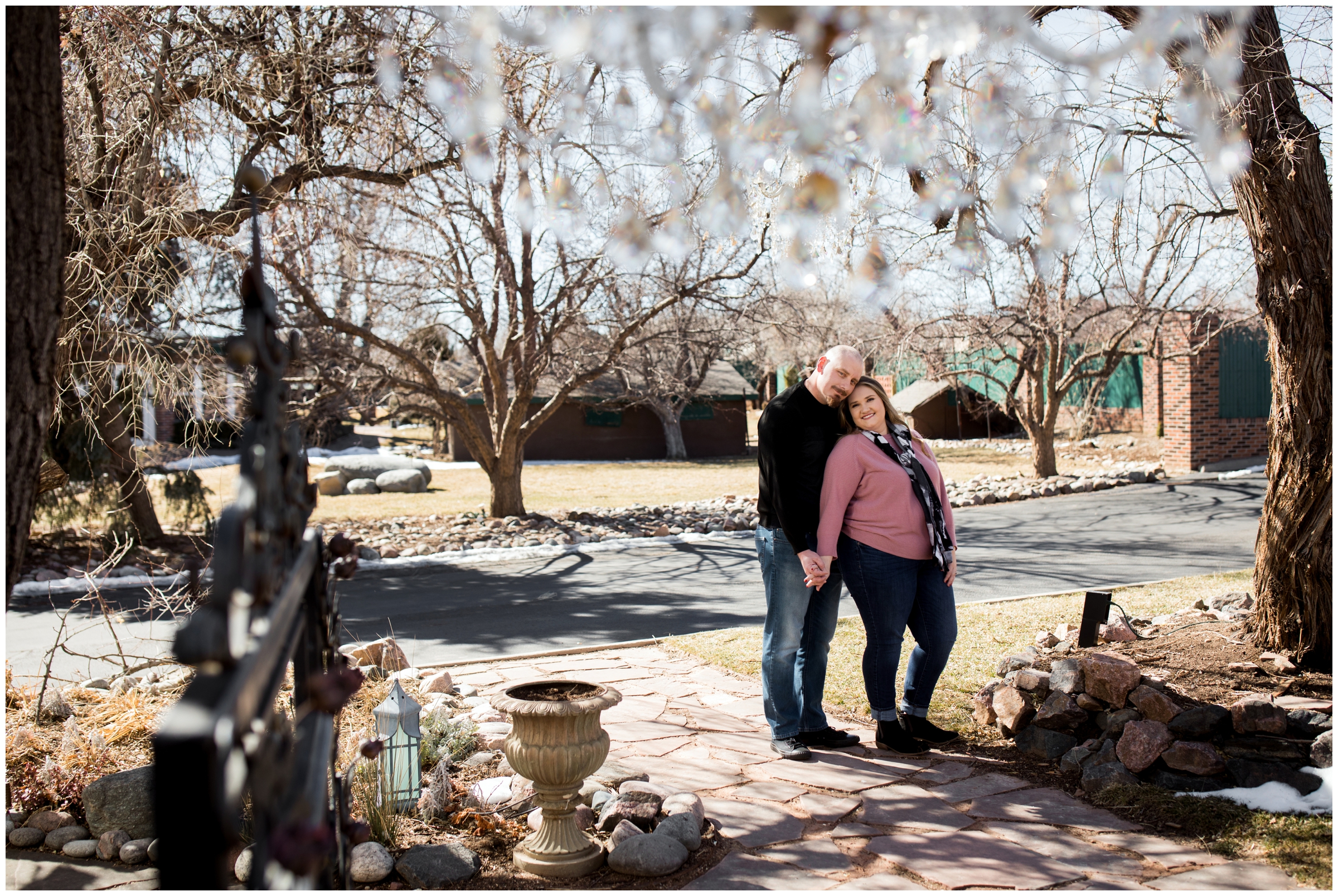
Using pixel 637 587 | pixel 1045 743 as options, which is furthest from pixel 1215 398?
pixel 1045 743

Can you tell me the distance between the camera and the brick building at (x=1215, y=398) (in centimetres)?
2039

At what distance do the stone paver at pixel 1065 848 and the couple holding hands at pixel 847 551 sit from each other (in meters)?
0.86

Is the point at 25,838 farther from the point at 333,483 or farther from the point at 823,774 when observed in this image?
the point at 333,483

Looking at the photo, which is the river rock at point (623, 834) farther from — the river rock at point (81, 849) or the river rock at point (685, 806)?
the river rock at point (81, 849)

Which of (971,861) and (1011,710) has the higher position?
(1011,710)

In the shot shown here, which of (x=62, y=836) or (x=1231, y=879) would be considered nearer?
(x=1231, y=879)

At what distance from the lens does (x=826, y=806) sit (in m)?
3.82

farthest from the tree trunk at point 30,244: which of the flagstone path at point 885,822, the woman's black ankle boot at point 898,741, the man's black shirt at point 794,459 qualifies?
the woman's black ankle boot at point 898,741

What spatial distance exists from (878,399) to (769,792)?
1.79 metres

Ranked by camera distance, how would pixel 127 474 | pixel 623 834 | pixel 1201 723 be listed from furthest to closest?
pixel 127 474 → pixel 1201 723 → pixel 623 834

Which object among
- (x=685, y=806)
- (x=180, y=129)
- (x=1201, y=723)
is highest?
(x=180, y=129)

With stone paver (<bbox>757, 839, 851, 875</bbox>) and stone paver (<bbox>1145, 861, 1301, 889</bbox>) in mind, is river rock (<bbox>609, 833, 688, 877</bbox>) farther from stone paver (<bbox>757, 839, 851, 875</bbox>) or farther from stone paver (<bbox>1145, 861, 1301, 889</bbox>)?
stone paver (<bbox>1145, 861, 1301, 889</bbox>)

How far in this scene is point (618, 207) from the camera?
11625 millimetres

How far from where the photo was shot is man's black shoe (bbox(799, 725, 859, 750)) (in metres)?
4.50
